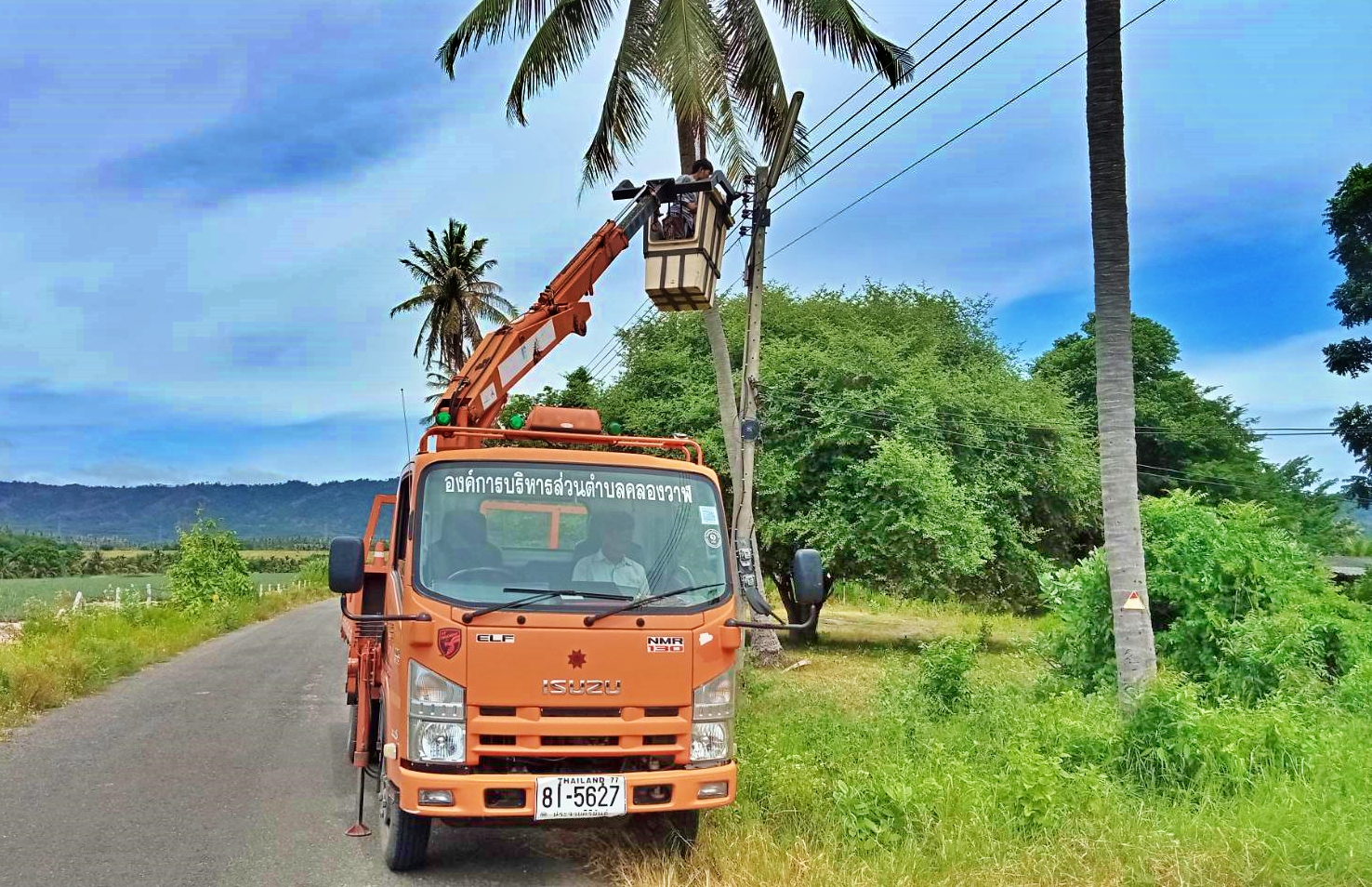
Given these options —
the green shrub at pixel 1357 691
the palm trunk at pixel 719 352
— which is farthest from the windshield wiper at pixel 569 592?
the palm trunk at pixel 719 352

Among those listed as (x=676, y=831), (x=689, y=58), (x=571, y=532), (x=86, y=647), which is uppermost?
(x=689, y=58)

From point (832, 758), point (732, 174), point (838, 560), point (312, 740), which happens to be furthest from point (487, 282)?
point (832, 758)

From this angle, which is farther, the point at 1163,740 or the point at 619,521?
A: the point at 1163,740

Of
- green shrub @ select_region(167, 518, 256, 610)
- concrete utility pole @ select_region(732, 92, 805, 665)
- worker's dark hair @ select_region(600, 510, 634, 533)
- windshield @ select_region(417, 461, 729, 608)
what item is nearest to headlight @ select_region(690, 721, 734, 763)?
windshield @ select_region(417, 461, 729, 608)

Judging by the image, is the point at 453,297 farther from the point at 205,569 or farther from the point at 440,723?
the point at 440,723

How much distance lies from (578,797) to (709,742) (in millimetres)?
811

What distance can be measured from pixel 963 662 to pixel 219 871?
285 inches

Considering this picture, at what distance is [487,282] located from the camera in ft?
120

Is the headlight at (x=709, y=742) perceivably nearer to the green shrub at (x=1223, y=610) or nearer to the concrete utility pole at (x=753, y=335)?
the green shrub at (x=1223, y=610)

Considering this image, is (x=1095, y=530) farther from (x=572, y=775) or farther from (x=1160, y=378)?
(x=572, y=775)

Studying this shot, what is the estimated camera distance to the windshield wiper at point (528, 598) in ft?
17.9

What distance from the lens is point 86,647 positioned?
14844 mm

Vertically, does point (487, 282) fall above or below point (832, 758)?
above

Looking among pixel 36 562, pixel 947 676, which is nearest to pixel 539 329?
pixel 947 676
